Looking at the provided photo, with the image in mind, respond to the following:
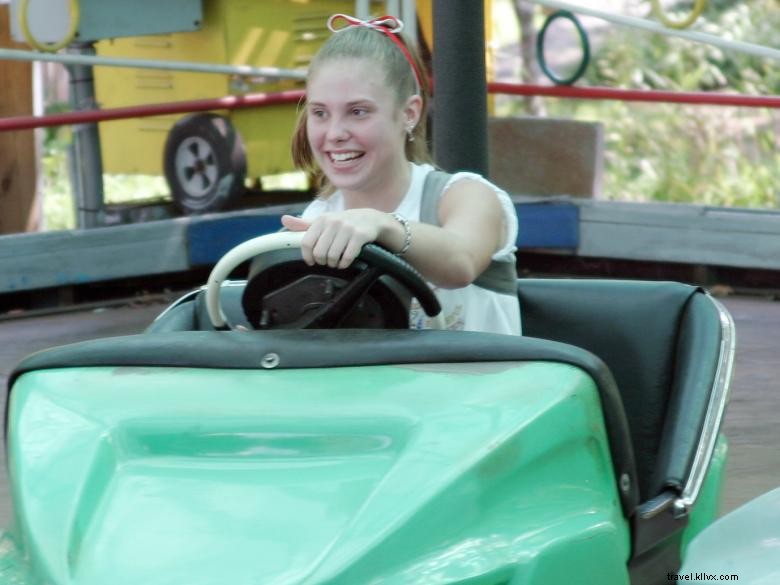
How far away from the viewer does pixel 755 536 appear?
1.82 meters

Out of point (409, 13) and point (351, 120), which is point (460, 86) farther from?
point (409, 13)

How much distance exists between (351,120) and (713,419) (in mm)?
693

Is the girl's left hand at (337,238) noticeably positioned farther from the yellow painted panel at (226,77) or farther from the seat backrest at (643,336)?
the yellow painted panel at (226,77)

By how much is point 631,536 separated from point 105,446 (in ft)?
2.21

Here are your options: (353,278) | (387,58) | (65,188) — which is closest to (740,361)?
(387,58)

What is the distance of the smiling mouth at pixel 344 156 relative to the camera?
2.15 meters

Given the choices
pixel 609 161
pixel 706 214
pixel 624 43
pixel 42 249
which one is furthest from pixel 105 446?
pixel 624 43

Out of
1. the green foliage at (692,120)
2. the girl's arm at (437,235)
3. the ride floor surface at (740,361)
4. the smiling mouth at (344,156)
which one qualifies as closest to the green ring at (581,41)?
the ride floor surface at (740,361)

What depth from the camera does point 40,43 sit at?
17.4 feet

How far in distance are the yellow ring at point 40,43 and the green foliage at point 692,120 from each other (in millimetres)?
3646

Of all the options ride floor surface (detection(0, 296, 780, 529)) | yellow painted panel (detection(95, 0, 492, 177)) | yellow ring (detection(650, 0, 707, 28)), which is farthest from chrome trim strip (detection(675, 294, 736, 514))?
yellow painted panel (detection(95, 0, 492, 177))

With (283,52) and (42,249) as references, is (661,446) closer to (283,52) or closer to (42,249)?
(42,249)

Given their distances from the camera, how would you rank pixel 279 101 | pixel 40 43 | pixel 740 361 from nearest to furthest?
pixel 740 361
pixel 40 43
pixel 279 101

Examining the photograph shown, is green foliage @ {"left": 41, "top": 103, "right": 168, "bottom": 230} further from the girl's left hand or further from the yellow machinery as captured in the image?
the girl's left hand
